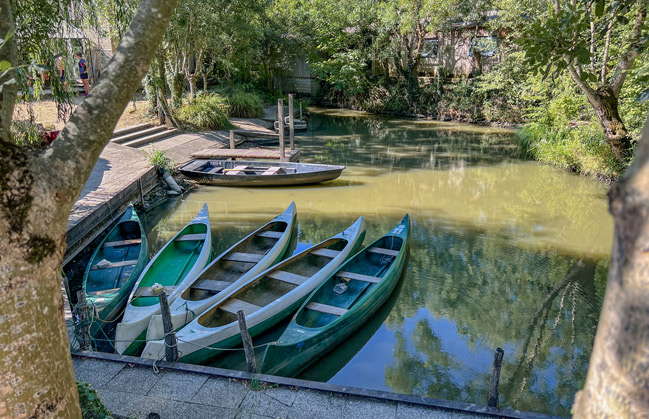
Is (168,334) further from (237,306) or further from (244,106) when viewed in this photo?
(244,106)

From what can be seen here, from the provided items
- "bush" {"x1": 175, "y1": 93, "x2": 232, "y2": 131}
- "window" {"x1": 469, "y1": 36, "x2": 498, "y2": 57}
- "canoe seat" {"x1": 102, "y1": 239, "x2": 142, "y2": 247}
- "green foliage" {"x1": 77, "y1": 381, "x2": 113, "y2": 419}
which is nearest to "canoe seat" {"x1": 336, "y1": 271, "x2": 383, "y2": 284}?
"canoe seat" {"x1": 102, "y1": 239, "x2": 142, "y2": 247}

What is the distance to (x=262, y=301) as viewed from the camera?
687cm

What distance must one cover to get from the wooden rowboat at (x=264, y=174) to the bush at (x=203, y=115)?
162 inches

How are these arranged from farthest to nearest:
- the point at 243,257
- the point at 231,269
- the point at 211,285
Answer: the point at 243,257 < the point at 231,269 < the point at 211,285

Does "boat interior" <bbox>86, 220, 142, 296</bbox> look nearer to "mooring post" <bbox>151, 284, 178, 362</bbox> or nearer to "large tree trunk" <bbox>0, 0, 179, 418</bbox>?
"mooring post" <bbox>151, 284, 178, 362</bbox>

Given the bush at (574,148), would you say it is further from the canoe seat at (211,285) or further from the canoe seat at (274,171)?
the canoe seat at (211,285)

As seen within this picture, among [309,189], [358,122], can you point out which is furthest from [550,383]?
[358,122]

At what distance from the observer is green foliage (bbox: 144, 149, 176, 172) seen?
1321cm

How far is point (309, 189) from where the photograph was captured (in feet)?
44.1

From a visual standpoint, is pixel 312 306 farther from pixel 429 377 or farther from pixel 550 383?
pixel 550 383

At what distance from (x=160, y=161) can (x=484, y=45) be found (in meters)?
16.7

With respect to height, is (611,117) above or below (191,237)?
above

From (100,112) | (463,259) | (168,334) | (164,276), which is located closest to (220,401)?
(168,334)

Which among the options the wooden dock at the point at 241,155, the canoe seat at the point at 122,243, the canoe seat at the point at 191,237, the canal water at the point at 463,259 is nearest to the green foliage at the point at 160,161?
the canal water at the point at 463,259
